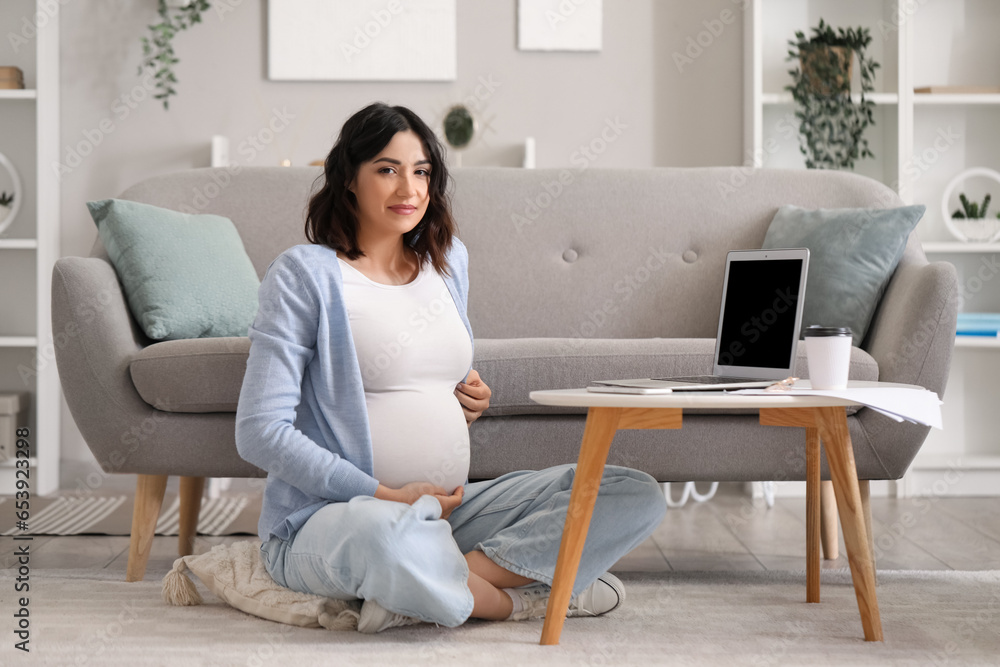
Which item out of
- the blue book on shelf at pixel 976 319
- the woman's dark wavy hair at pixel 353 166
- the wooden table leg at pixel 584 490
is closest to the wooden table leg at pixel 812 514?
the wooden table leg at pixel 584 490

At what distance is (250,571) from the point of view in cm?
146

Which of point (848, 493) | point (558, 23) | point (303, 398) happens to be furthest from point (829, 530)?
point (558, 23)

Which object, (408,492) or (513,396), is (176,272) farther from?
(408,492)

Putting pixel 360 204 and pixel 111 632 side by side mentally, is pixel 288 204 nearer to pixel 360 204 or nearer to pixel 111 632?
pixel 360 204

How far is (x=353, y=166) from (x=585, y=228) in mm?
1026

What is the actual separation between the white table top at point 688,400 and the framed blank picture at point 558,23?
2116mm

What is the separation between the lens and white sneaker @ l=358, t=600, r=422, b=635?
1.34 metres

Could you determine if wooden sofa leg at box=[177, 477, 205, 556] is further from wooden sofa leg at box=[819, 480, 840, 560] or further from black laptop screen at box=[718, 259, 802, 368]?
wooden sofa leg at box=[819, 480, 840, 560]

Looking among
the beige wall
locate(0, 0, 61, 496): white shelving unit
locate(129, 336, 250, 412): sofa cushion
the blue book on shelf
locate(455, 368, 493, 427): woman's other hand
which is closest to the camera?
locate(455, 368, 493, 427): woman's other hand

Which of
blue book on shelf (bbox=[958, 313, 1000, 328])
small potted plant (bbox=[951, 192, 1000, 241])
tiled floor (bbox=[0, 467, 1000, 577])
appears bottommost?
tiled floor (bbox=[0, 467, 1000, 577])

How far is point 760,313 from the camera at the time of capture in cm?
140

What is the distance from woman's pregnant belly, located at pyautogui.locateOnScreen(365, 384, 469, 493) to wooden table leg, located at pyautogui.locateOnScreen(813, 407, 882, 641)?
53 cm

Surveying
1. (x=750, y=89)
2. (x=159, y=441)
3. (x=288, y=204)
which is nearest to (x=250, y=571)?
(x=159, y=441)

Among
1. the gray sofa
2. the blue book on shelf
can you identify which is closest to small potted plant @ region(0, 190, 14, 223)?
the gray sofa
